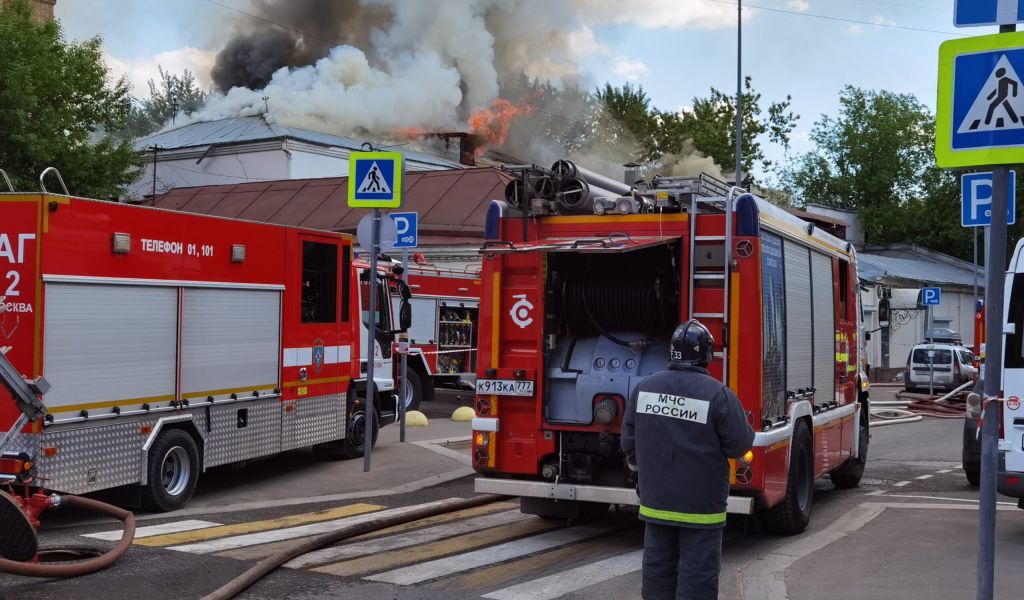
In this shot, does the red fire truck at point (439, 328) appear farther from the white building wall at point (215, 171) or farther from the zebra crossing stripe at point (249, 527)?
the white building wall at point (215, 171)

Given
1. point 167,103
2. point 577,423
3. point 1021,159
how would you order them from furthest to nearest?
point 167,103 → point 577,423 → point 1021,159

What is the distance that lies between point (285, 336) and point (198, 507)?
224cm

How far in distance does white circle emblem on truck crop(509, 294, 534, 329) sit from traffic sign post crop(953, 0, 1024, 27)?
184 inches

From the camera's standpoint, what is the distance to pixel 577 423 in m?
8.94

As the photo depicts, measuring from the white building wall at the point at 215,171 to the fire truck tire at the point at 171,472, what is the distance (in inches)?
1282

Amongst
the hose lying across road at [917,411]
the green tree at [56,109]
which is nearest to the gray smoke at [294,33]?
the green tree at [56,109]

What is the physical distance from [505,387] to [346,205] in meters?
25.6

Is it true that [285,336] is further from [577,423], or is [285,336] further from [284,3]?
[284,3]

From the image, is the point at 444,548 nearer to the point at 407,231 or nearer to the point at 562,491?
the point at 562,491

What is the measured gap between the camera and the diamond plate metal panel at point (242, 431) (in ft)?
35.5

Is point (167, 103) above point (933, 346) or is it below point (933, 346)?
above

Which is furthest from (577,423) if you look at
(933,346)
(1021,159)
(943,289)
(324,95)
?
(943,289)

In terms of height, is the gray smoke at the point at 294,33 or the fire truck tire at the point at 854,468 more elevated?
the gray smoke at the point at 294,33

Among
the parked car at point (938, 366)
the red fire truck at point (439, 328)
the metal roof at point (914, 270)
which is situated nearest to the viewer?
the red fire truck at point (439, 328)
